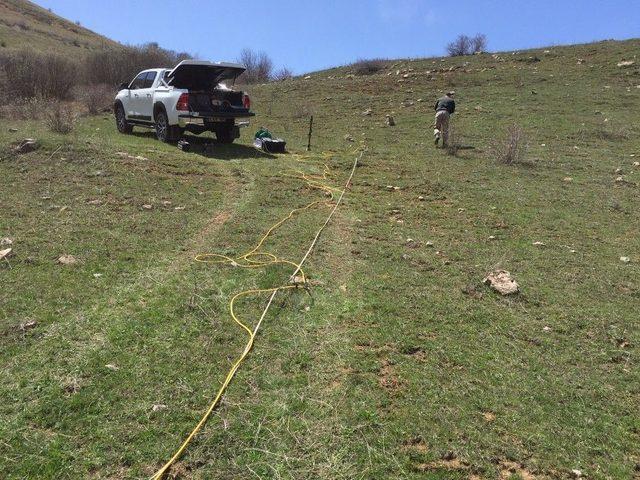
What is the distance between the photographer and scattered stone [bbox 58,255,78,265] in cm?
475

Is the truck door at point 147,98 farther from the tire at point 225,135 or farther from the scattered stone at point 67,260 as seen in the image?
the scattered stone at point 67,260

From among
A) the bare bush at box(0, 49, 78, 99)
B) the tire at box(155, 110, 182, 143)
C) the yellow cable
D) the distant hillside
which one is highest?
the distant hillside

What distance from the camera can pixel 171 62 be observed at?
3194cm

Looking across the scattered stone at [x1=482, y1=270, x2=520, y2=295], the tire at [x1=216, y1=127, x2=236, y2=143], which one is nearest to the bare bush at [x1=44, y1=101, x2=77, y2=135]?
the tire at [x1=216, y1=127, x2=236, y2=143]

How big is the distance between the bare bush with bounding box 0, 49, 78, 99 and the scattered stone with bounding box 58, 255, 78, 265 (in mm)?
17876

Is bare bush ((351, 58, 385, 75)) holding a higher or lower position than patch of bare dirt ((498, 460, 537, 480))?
higher

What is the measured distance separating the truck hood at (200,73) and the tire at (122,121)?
9.03 ft

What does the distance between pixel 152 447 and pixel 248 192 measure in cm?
581

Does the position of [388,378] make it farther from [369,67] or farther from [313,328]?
[369,67]

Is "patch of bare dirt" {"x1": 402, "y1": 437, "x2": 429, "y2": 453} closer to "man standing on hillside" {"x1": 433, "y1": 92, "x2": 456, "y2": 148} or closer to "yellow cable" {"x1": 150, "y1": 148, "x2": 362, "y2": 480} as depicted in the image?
"yellow cable" {"x1": 150, "y1": 148, "x2": 362, "y2": 480}

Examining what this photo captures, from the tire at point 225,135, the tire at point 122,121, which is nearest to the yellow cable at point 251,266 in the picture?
the tire at point 225,135

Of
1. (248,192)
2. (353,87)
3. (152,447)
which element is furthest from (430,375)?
(353,87)

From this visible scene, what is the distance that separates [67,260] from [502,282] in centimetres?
430

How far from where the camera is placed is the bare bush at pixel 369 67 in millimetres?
31895
